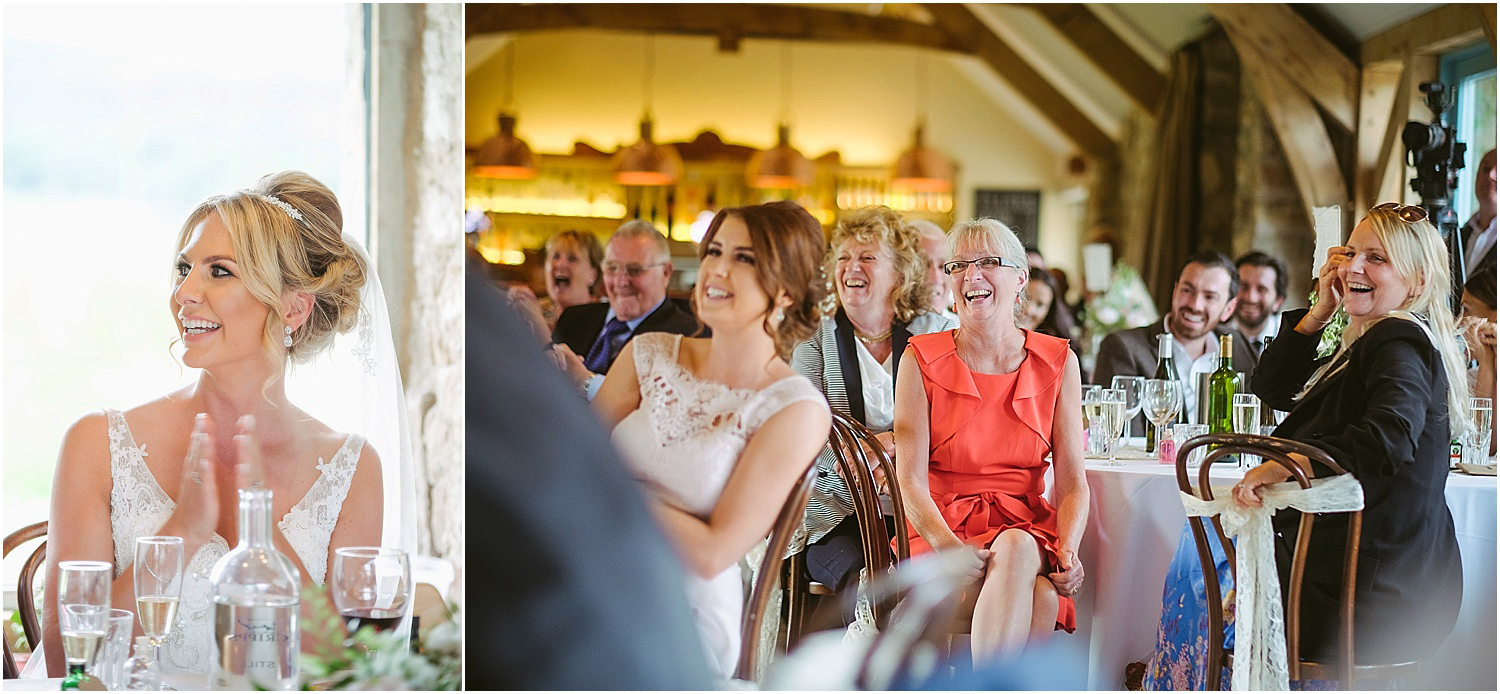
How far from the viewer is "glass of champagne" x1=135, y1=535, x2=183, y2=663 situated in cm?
185

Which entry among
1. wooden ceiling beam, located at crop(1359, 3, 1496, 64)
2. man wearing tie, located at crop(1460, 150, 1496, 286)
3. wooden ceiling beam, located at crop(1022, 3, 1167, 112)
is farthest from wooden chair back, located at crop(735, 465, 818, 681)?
wooden ceiling beam, located at crop(1022, 3, 1167, 112)

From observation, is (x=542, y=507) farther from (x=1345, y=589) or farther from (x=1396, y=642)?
(x=1396, y=642)

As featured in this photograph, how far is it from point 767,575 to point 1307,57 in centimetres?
421

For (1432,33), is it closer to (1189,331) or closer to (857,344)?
(1189,331)

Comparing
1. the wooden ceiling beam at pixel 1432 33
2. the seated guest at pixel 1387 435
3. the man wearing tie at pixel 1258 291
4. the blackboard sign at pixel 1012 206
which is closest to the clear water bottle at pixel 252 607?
the seated guest at pixel 1387 435

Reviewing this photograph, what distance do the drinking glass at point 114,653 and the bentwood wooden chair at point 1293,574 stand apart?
5.81 ft

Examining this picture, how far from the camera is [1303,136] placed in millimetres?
5324

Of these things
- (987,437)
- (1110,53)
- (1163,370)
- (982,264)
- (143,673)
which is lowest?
(143,673)

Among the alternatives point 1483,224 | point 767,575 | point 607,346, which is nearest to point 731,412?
point 767,575

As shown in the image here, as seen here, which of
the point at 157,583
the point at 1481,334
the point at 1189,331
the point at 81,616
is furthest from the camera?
the point at 1189,331

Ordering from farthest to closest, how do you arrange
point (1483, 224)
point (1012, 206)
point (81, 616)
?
point (1012, 206) → point (1483, 224) → point (81, 616)

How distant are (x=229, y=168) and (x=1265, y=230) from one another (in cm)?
478

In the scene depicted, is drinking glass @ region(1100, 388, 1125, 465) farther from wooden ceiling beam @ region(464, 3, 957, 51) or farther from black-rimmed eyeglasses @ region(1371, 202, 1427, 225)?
wooden ceiling beam @ region(464, 3, 957, 51)

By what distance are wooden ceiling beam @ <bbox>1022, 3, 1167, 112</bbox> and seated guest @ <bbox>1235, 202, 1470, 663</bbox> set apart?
4928mm
